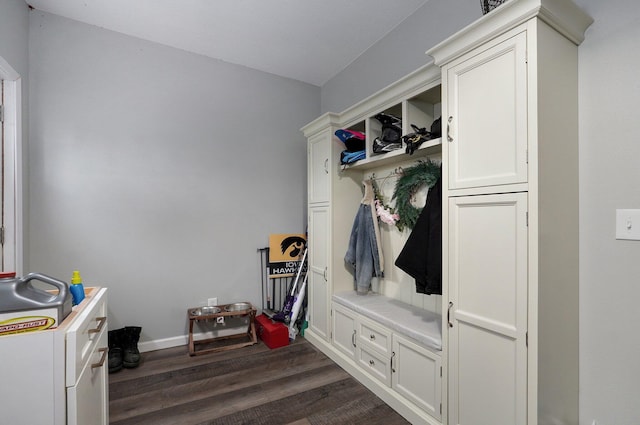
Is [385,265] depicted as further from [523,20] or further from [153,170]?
[153,170]

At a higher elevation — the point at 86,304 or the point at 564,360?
the point at 86,304

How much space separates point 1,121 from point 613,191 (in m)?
3.61

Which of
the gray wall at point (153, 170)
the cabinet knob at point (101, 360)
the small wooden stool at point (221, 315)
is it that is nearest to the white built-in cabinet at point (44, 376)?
the cabinet knob at point (101, 360)

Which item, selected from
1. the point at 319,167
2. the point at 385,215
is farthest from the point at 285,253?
the point at 385,215

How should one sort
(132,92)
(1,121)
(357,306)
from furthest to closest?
(132,92), (357,306), (1,121)

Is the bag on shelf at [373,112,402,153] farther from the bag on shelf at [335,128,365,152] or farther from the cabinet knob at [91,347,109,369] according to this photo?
the cabinet knob at [91,347,109,369]

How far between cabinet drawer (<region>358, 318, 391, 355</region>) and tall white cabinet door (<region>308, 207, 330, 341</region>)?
1.62ft

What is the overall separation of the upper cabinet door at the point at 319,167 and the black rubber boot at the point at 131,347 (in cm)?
192

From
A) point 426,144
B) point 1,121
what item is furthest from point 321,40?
point 1,121

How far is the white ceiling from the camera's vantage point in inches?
90.0

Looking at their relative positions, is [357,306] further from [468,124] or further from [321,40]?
[321,40]

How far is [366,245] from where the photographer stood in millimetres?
2465

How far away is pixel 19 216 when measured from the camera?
218 centimetres

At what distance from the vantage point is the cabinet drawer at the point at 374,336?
203 centimetres
